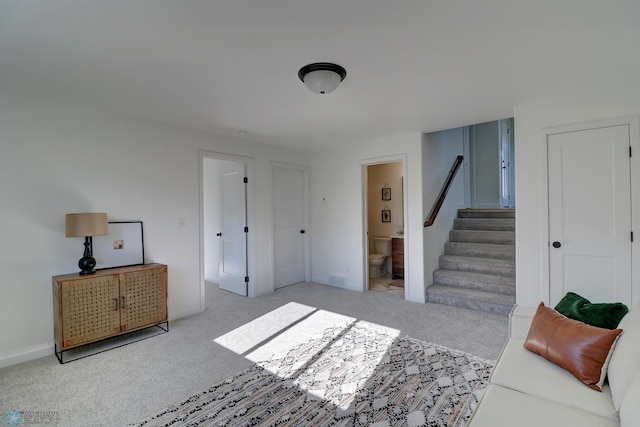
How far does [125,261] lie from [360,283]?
3250 mm

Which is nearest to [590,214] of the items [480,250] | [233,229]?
[480,250]

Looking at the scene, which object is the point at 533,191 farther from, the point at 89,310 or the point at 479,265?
the point at 89,310

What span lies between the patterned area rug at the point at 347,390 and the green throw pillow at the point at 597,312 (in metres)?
0.80

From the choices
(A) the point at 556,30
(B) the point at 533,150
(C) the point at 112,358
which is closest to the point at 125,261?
(C) the point at 112,358

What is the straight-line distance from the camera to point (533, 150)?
3172 mm

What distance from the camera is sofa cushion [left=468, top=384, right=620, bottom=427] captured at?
1.25m

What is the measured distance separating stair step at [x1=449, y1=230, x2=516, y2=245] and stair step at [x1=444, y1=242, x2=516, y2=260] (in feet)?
0.54

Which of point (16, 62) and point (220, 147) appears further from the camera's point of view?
point (220, 147)

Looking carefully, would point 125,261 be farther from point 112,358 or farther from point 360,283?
point 360,283

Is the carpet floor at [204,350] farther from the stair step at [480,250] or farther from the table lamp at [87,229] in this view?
the stair step at [480,250]

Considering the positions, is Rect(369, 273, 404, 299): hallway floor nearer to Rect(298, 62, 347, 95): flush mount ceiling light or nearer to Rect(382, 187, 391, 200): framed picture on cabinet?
Rect(382, 187, 391, 200): framed picture on cabinet

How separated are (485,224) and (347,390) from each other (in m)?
3.89

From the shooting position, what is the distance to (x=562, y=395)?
56.5 inches

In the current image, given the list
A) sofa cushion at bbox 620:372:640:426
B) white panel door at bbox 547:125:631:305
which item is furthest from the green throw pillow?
white panel door at bbox 547:125:631:305
